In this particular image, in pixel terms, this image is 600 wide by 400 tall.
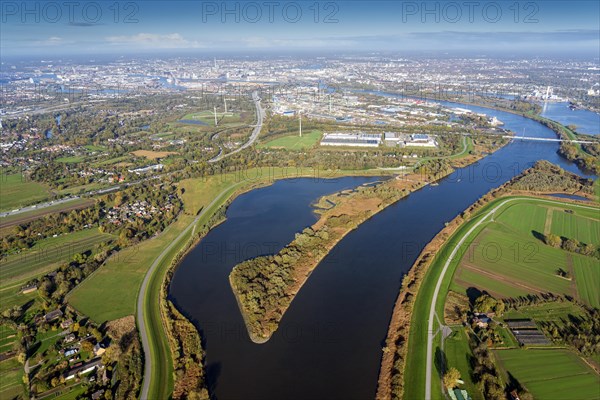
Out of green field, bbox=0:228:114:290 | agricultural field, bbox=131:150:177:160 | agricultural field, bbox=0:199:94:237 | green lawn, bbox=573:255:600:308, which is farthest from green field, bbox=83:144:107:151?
green lawn, bbox=573:255:600:308

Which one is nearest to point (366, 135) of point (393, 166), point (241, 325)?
point (393, 166)

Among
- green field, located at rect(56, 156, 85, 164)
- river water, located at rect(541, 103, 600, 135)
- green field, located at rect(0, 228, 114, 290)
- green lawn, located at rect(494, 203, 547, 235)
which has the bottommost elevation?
green field, located at rect(0, 228, 114, 290)

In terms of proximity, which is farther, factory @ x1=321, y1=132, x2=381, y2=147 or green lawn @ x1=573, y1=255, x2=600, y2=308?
factory @ x1=321, y1=132, x2=381, y2=147

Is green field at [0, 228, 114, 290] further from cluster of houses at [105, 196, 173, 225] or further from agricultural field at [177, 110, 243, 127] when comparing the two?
agricultural field at [177, 110, 243, 127]

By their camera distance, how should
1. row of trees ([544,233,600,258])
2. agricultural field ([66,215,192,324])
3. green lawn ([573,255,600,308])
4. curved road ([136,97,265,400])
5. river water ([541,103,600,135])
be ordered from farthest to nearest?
river water ([541,103,600,135])
row of trees ([544,233,600,258])
green lawn ([573,255,600,308])
agricultural field ([66,215,192,324])
curved road ([136,97,265,400])

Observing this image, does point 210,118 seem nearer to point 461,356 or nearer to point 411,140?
point 411,140

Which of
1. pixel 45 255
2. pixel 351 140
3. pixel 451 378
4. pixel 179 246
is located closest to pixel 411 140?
pixel 351 140
